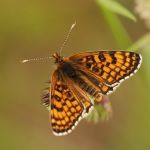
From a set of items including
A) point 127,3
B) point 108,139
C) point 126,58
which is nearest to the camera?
point 126,58

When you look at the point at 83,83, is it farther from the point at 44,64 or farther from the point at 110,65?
the point at 44,64

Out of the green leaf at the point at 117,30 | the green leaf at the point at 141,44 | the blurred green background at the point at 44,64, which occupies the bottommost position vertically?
the green leaf at the point at 141,44

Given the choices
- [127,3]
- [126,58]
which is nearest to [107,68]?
[126,58]

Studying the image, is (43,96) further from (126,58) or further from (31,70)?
(31,70)

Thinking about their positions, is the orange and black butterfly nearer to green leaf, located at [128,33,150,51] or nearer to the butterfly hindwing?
the butterfly hindwing

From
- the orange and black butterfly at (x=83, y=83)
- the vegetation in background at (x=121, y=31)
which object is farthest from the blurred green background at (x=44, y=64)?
the orange and black butterfly at (x=83, y=83)

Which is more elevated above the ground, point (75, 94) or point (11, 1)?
point (11, 1)

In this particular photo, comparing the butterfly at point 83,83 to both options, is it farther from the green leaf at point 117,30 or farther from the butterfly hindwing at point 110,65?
the green leaf at point 117,30

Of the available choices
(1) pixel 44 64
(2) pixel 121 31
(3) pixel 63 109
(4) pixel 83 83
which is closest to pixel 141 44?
(2) pixel 121 31
